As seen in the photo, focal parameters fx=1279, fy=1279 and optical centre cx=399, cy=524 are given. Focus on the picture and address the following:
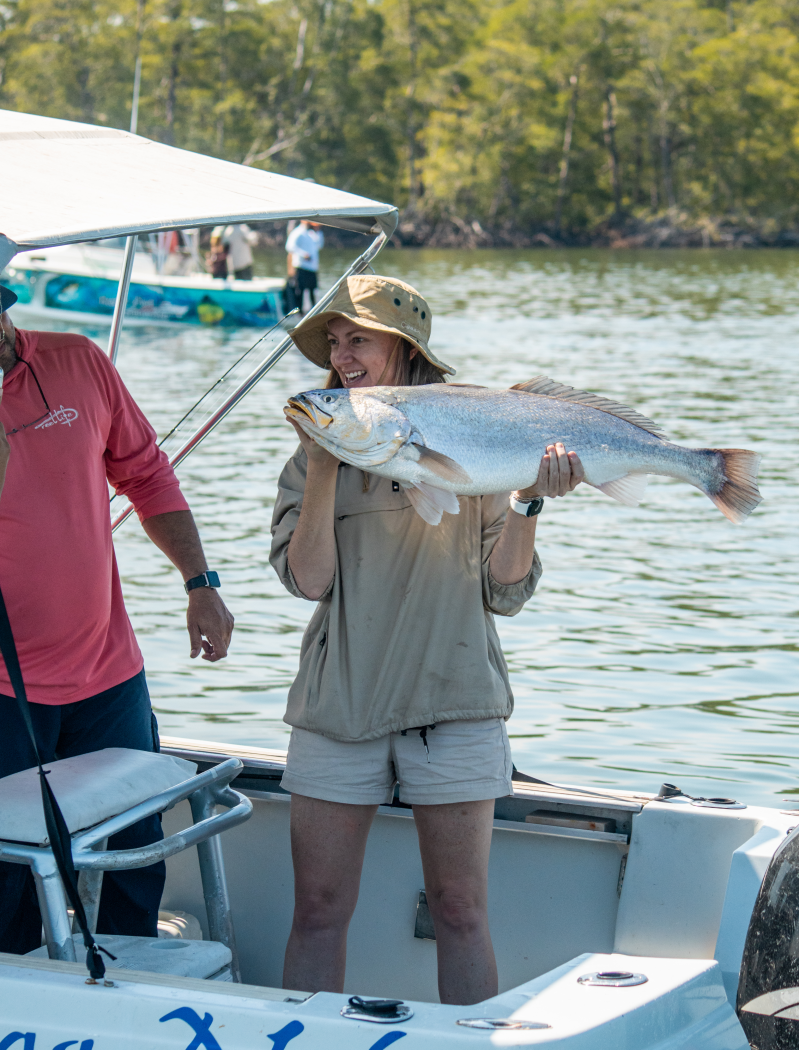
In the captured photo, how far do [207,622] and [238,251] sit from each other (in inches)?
843

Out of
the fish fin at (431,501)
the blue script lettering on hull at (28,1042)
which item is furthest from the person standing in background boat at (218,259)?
the blue script lettering on hull at (28,1042)

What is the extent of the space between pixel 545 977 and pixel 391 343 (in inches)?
52.7

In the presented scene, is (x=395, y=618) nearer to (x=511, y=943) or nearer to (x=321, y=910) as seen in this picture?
(x=321, y=910)

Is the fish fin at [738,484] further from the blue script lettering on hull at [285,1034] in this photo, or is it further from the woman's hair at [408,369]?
the blue script lettering on hull at [285,1034]

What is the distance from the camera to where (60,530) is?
2.90 m

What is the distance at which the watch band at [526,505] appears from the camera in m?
2.66

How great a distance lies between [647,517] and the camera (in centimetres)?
1160

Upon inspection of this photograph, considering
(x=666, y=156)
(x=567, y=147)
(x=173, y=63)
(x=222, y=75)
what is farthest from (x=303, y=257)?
(x=222, y=75)

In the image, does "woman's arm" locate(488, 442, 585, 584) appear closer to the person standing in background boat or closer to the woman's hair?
the woman's hair

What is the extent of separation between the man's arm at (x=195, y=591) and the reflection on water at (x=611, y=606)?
350 centimetres

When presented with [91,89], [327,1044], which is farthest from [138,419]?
[91,89]

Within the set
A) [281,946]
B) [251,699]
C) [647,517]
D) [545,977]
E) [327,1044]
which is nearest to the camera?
[327,1044]

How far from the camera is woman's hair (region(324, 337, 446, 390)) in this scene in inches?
111

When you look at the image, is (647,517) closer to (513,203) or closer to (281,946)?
(281,946)
